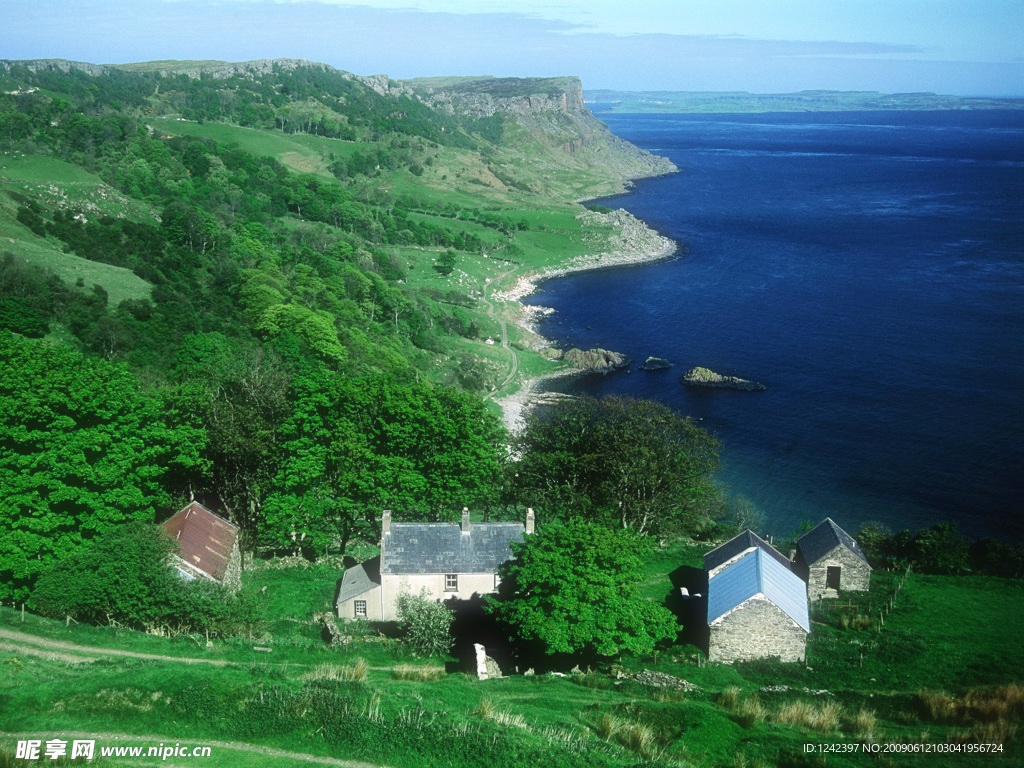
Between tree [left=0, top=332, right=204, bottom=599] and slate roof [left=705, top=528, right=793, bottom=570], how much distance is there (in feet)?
86.7

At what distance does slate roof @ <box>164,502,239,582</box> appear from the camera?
112ft

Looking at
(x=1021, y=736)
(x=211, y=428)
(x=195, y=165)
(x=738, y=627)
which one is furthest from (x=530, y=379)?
(x=195, y=165)

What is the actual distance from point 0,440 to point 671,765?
29.0 meters

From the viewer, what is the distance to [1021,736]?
2459cm

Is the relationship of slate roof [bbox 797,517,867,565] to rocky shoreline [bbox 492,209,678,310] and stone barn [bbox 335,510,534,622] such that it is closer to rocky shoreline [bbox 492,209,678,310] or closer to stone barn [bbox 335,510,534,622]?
stone barn [bbox 335,510,534,622]

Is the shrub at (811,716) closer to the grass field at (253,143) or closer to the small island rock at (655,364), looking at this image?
the small island rock at (655,364)

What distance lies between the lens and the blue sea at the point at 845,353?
70625 millimetres

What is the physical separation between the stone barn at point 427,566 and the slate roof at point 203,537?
5758 millimetres

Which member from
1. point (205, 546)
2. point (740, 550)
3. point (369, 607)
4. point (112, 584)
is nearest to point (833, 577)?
point (740, 550)

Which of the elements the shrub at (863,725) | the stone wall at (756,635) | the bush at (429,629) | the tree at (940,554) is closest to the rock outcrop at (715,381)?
the tree at (940,554)

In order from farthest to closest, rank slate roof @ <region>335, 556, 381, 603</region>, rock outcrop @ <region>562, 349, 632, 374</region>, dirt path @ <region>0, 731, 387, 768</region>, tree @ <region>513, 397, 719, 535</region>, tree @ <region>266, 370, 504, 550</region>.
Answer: rock outcrop @ <region>562, 349, 632, 374</region> < tree @ <region>513, 397, 719, 535</region> < tree @ <region>266, 370, 504, 550</region> < slate roof @ <region>335, 556, 381, 603</region> < dirt path @ <region>0, 731, 387, 768</region>

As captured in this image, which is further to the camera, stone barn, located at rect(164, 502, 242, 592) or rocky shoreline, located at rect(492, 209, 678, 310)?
rocky shoreline, located at rect(492, 209, 678, 310)

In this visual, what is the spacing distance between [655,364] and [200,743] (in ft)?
288

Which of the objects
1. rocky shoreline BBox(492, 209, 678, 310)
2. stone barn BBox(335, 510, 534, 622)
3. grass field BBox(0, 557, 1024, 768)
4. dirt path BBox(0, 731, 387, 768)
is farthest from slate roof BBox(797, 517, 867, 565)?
rocky shoreline BBox(492, 209, 678, 310)
